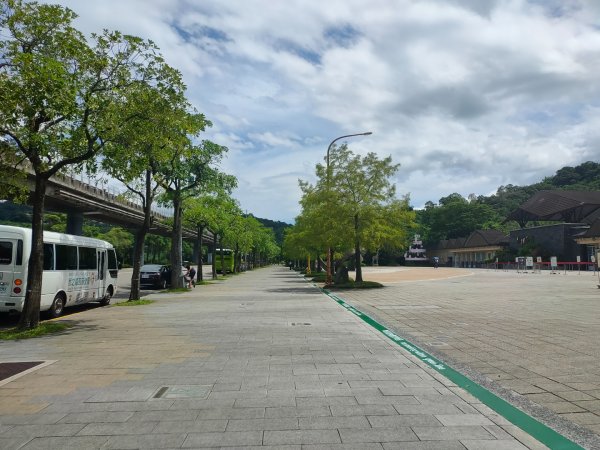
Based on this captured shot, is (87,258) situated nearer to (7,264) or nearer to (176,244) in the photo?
(7,264)

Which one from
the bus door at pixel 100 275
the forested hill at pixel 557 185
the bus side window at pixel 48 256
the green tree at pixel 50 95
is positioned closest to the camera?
the green tree at pixel 50 95

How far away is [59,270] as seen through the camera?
1413cm

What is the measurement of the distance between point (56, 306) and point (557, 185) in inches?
5283

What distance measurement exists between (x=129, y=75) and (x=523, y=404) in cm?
1145

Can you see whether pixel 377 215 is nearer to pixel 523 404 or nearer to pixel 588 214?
pixel 523 404

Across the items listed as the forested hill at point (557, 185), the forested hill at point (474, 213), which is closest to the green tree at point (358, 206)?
the forested hill at point (474, 213)

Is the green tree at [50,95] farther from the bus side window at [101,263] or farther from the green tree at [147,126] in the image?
the bus side window at [101,263]

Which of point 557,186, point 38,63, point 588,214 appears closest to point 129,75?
point 38,63

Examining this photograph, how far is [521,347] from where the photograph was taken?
28.7 ft

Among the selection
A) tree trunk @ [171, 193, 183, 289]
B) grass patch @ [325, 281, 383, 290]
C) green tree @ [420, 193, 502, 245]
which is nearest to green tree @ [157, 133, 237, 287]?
tree trunk @ [171, 193, 183, 289]

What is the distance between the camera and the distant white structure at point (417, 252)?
374ft

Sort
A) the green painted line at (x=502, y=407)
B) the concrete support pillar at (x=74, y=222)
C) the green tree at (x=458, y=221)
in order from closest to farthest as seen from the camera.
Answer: the green painted line at (x=502, y=407) → the concrete support pillar at (x=74, y=222) → the green tree at (x=458, y=221)

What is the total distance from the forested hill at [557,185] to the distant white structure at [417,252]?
27.9 metres

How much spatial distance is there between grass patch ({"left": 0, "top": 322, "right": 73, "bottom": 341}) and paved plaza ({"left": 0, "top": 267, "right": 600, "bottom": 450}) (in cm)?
50
